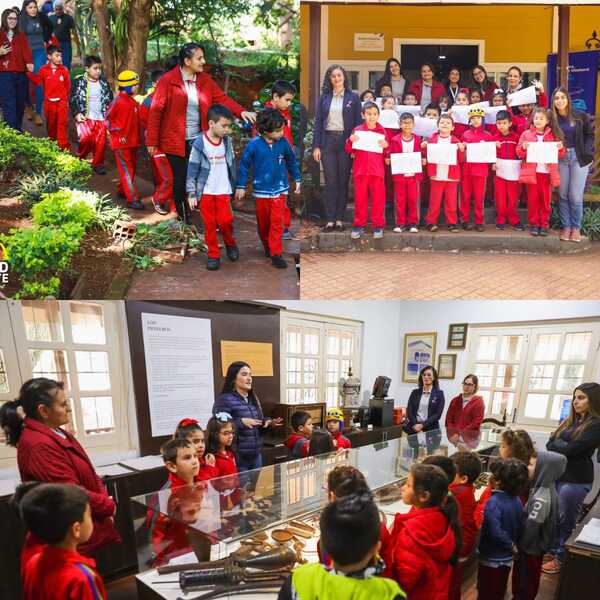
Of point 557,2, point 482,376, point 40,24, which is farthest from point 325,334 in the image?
point 40,24

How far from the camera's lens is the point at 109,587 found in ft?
10.5

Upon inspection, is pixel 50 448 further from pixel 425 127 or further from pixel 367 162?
pixel 425 127

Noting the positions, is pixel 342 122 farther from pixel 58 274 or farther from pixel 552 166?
pixel 58 274

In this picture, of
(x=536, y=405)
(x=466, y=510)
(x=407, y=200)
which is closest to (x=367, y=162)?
(x=407, y=200)

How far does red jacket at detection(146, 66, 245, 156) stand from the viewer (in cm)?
368

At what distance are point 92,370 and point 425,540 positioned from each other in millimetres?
2929

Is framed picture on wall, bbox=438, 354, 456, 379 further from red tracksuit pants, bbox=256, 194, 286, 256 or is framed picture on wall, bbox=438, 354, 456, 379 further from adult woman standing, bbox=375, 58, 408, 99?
red tracksuit pants, bbox=256, 194, 286, 256

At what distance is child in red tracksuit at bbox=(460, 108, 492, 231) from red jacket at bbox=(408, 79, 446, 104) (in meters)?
0.30

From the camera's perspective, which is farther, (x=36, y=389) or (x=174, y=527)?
(x=36, y=389)

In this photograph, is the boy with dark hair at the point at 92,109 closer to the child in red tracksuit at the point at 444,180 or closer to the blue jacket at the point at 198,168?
the blue jacket at the point at 198,168

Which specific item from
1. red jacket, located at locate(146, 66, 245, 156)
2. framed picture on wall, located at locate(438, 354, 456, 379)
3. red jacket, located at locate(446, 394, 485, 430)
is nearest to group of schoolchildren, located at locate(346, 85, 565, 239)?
red jacket, located at locate(146, 66, 245, 156)

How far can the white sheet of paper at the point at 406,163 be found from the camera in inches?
Result: 189

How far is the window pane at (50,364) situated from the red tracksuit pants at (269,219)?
1558mm

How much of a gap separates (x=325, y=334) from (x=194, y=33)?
3611mm
